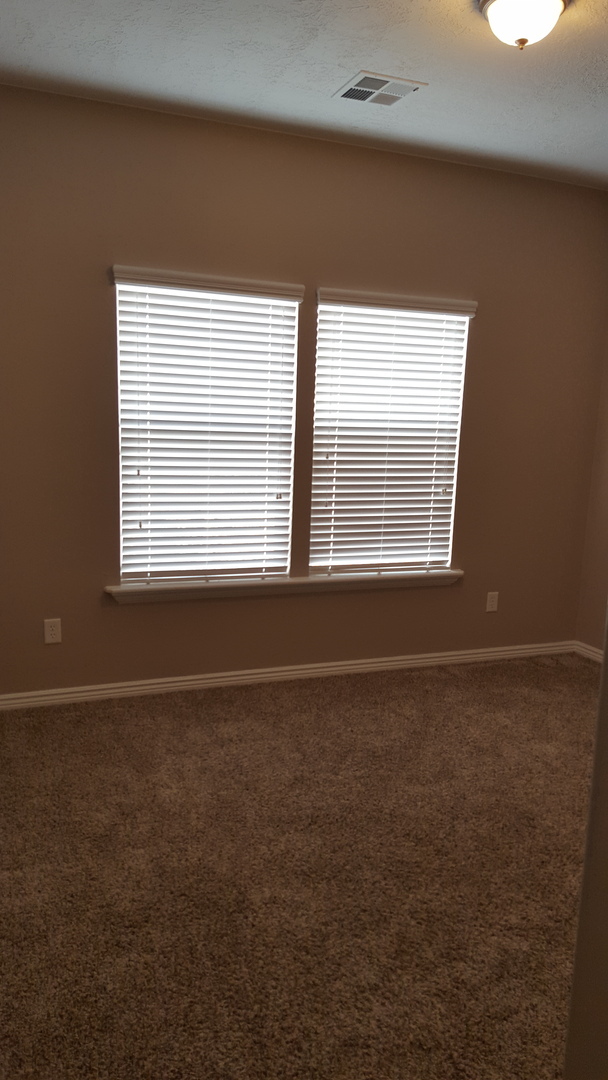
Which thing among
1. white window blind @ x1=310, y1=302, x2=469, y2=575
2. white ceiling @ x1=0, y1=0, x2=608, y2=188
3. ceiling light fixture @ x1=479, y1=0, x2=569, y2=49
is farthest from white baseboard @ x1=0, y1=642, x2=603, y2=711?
ceiling light fixture @ x1=479, y1=0, x2=569, y2=49

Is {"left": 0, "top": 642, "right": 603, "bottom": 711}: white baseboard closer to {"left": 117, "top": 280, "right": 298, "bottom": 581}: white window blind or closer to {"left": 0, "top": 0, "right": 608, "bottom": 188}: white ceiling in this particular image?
{"left": 117, "top": 280, "right": 298, "bottom": 581}: white window blind

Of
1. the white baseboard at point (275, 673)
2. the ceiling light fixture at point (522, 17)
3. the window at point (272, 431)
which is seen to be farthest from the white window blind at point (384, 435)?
the ceiling light fixture at point (522, 17)

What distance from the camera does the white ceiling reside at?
2.41 m

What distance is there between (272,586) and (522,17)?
100 inches

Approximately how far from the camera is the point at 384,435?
3.89 m

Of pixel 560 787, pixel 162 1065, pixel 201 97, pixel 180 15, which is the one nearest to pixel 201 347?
pixel 201 97

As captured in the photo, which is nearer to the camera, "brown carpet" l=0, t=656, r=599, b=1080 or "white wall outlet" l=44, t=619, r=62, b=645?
"brown carpet" l=0, t=656, r=599, b=1080

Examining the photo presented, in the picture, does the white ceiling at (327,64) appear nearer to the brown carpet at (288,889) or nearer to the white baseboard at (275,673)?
the white baseboard at (275,673)

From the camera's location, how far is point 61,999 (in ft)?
5.75

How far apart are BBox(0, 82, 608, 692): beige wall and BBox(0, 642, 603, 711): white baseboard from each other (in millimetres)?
50

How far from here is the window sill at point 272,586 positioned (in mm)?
3502

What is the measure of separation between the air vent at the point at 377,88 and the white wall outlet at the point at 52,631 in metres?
2.64

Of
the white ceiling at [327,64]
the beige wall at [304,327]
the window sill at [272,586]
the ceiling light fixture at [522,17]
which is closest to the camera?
the ceiling light fixture at [522,17]

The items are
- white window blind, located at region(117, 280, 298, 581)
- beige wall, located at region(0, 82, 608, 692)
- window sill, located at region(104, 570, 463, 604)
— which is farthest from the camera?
window sill, located at region(104, 570, 463, 604)
